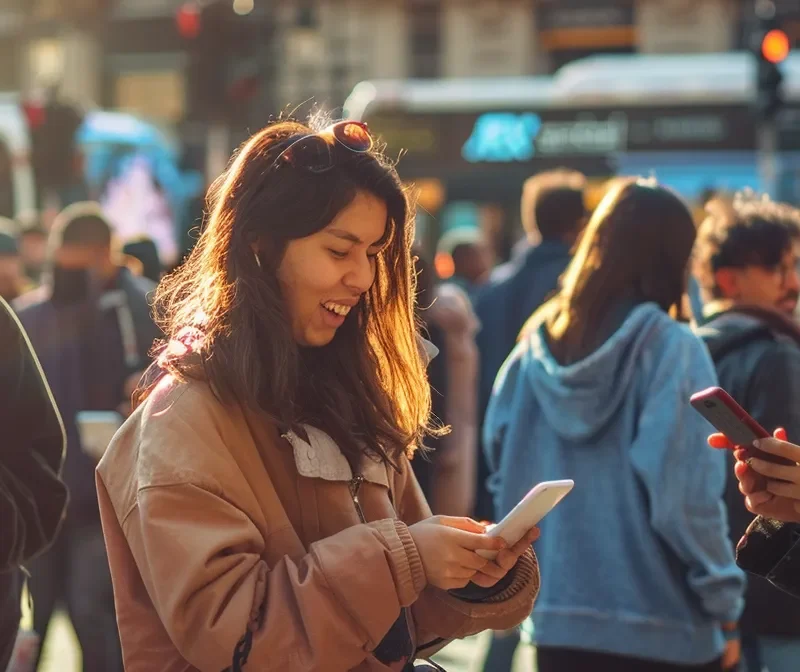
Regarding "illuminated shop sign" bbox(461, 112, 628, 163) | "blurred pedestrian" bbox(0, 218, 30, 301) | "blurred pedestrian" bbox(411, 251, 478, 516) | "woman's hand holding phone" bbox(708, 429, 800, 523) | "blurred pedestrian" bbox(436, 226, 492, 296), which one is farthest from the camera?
"illuminated shop sign" bbox(461, 112, 628, 163)

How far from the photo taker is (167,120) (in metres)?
41.4

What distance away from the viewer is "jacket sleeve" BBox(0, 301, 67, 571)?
3297 mm

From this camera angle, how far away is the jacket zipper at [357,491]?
8.31 ft

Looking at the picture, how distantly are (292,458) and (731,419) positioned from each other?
0.77 m

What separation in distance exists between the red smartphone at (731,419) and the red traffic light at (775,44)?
1139cm

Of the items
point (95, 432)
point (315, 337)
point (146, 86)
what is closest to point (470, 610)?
point (315, 337)

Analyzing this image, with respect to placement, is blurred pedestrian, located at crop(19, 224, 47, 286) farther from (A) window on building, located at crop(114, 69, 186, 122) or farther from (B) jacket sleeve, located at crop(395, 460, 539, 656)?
(A) window on building, located at crop(114, 69, 186, 122)

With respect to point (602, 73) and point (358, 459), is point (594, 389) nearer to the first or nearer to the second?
point (358, 459)

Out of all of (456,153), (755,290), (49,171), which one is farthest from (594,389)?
(456,153)

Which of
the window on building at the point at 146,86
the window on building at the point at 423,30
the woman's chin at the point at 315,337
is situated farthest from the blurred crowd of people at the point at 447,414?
the window on building at the point at 146,86

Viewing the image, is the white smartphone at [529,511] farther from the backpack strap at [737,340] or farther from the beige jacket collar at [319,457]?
the backpack strap at [737,340]

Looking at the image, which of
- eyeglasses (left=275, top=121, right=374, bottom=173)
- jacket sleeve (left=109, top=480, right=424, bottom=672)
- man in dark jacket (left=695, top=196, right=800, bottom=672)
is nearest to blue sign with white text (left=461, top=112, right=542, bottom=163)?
man in dark jacket (left=695, top=196, right=800, bottom=672)

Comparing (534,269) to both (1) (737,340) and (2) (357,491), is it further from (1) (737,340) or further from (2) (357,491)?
(2) (357,491)

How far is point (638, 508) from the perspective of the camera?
380 centimetres
